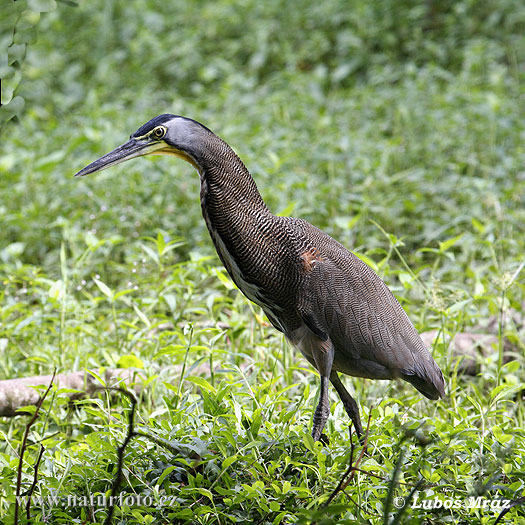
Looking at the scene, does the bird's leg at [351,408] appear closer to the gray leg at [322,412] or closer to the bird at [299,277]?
the bird at [299,277]

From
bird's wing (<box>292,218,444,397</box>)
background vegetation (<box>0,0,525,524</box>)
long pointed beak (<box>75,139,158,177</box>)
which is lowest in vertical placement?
background vegetation (<box>0,0,525,524</box>)

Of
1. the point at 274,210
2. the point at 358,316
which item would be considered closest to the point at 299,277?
the point at 358,316

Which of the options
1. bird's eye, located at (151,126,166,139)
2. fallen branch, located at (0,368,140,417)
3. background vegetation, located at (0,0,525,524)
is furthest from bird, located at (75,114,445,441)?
fallen branch, located at (0,368,140,417)

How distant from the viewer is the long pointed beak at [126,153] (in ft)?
9.22

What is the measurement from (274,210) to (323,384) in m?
2.43

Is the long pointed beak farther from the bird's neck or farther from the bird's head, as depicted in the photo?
the bird's neck

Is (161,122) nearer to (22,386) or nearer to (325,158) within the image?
(22,386)

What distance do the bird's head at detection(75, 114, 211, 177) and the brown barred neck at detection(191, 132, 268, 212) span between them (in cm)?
3

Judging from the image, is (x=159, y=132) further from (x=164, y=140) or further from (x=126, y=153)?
(x=126, y=153)

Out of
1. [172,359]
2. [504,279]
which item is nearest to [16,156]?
[172,359]

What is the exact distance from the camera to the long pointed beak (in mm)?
2811

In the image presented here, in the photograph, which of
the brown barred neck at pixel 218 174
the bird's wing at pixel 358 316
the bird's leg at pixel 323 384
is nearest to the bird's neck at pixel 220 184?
the brown barred neck at pixel 218 174

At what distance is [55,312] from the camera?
4.35 metres

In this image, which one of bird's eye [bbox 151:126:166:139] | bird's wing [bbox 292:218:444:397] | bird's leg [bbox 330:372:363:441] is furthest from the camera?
bird's leg [bbox 330:372:363:441]
